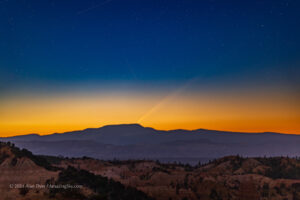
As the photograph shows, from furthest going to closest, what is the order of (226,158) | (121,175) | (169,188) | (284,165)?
(226,158) → (284,165) → (121,175) → (169,188)

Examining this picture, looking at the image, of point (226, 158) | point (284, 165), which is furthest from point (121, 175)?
point (284, 165)

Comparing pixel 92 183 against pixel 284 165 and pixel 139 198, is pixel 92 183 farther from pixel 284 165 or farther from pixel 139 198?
pixel 284 165

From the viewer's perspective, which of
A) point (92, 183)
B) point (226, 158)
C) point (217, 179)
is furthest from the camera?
point (226, 158)

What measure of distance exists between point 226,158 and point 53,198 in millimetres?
99334

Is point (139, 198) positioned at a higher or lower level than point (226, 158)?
lower

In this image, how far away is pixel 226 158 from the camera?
141500mm

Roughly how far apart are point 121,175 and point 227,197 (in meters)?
41.1

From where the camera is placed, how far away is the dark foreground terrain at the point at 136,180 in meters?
65.2

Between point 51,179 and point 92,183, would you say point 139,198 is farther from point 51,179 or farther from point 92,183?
point 51,179

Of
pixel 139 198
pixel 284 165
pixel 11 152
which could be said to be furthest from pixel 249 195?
pixel 11 152

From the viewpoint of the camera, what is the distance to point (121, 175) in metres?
115

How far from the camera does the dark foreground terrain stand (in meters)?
65.2

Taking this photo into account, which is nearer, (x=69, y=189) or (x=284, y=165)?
(x=69, y=189)

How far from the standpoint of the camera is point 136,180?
105500 mm
